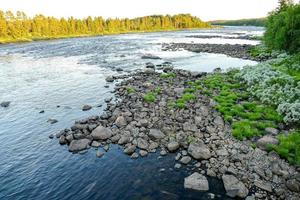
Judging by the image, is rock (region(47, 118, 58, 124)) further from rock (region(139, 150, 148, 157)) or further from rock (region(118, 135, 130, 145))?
rock (region(139, 150, 148, 157))

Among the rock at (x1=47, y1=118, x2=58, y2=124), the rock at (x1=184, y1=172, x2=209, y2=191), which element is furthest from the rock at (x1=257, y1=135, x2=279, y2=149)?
the rock at (x1=47, y1=118, x2=58, y2=124)

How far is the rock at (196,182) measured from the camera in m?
13.4

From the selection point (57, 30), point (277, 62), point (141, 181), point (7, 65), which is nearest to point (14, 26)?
point (57, 30)

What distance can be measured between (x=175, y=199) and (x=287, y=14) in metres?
44.1

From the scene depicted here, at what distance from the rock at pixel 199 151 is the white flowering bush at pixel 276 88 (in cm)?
754

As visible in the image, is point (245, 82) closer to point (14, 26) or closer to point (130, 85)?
point (130, 85)

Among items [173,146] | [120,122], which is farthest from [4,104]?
[173,146]

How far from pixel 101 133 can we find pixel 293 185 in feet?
41.1

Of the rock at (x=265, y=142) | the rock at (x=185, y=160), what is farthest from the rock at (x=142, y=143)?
the rock at (x=265, y=142)

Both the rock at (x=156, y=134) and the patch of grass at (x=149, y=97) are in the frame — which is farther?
the patch of grass at (x=149, y=97)

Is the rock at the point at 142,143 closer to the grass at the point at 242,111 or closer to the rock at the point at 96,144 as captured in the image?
the rock at the point at 96,144

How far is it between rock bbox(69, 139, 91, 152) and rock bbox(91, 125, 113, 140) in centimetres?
70

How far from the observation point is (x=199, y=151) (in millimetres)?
16219

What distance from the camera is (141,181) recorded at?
14203 millimetres
